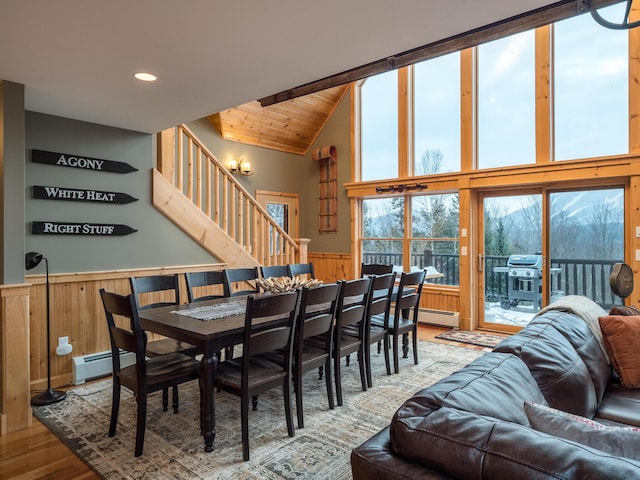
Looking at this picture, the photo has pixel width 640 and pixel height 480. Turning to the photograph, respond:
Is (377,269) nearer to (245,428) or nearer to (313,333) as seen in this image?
(313,333)

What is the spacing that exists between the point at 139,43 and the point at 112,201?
2.12 meters

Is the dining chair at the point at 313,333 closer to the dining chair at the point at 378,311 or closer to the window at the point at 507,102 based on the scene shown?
the dining chair at the point at 378,311

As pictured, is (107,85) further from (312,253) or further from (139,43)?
(312,253)

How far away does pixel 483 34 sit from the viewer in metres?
2.57

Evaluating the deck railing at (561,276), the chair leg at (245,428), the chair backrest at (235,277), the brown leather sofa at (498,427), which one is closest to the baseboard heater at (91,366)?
the chair backrest at (235,277)

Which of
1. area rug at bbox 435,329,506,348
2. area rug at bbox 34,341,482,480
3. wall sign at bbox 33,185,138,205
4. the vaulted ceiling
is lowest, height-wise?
area rug at bbox 435,329,506,348

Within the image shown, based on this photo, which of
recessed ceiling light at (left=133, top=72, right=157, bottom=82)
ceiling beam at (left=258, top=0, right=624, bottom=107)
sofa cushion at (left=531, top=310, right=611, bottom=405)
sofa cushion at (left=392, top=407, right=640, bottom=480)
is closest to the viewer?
sofa cushion at (left=392, top=407, right=640, bottom=480)

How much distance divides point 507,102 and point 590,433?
208 inches

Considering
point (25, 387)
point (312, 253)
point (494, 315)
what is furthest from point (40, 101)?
point (494, 315)

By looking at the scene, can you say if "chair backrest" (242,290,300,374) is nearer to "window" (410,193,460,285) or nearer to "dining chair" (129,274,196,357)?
"dining chair" (129,274,196,357)

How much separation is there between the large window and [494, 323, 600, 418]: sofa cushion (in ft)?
12.3

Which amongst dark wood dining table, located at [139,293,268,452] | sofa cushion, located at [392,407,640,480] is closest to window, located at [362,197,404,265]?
dark wood dining table, located at [139,293,268,452]

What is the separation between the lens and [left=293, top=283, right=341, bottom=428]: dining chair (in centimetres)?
261

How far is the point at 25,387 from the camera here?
2.81 m
